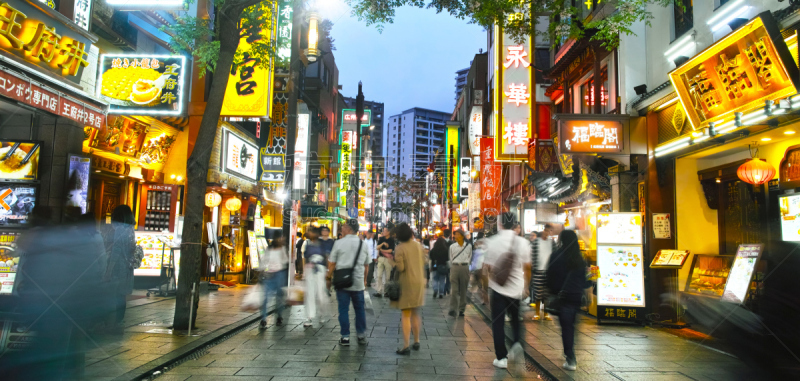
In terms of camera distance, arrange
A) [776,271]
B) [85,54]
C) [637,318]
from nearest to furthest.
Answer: [776,271] → [85,54] → [637,318]

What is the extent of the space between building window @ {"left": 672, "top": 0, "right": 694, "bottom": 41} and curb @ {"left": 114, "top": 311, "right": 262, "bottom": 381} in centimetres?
1024

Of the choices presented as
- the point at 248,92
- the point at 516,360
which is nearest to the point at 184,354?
the point at 516,360

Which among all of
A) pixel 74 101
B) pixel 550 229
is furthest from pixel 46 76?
pixel 550 229

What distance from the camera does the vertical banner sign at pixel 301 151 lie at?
1019 inches

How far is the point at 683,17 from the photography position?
36.1ft

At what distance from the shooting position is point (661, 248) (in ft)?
37.3

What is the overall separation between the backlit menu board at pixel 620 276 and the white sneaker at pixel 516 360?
3.74m

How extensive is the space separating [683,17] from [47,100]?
11.5 m

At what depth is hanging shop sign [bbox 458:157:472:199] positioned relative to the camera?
3912cm

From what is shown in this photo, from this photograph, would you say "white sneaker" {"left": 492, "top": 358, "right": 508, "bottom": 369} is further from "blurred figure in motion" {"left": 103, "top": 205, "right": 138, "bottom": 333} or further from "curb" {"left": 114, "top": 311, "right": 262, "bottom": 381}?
"blurred figure in motion" {"left": 103, "top": 205, "right": 138, "bottom": 333}

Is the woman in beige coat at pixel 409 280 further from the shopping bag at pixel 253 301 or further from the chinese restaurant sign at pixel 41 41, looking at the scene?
the chinese restaurant sign at pixel 41 41

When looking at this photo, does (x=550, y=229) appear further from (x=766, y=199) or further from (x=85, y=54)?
(x=85, y=54)

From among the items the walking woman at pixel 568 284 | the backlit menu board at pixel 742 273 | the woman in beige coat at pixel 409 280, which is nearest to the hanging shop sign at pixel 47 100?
the woman in beige coat at pixel 409 280

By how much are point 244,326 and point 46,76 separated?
5.21 meters
